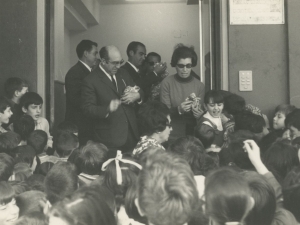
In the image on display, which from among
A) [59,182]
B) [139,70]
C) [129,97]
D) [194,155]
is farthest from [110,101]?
[59,182]

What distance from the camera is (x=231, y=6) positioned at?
451 centimetres

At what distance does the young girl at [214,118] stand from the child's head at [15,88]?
1.63m

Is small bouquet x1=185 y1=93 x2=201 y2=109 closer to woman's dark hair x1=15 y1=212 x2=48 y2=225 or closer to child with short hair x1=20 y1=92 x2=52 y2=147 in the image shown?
child with short hair x1=20 y1=92 x2=52 y2=147

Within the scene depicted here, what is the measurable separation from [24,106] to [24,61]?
1.73ft

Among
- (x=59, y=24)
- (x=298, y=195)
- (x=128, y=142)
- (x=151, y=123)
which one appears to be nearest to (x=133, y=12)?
(x=59, y=24)

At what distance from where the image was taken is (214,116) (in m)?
4.11

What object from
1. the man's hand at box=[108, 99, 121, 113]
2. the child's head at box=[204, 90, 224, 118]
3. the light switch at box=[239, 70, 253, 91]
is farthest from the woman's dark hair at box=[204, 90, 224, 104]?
the man's hand at box=[108, 99, 121, 113]

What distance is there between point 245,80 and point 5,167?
246 centimetres

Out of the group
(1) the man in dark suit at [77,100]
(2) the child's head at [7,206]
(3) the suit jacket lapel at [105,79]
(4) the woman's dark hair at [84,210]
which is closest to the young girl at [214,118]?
(3) the suit jacket lapel at [105,79]

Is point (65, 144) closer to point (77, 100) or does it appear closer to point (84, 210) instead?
point (77, 100)

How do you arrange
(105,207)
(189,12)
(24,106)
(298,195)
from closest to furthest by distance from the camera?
(105,207) → (298,195) → (24,106) → (189,12)

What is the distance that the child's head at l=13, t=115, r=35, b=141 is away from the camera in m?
4.01

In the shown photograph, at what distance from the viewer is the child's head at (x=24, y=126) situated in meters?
4.01

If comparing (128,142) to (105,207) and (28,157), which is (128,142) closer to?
(28,157)
